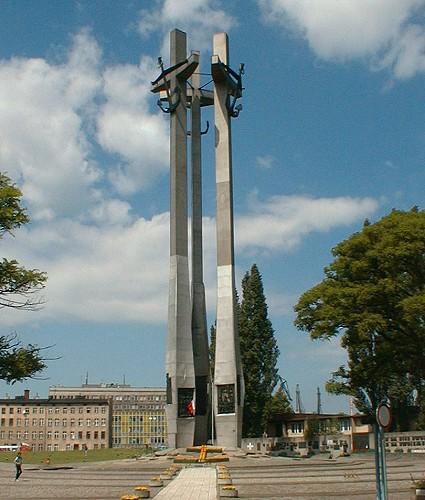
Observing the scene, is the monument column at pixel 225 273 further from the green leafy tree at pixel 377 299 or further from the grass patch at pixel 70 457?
the grass patch at pixel 70 457

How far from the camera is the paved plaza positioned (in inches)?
716

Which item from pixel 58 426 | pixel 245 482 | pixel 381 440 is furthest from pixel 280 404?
pixel 58 426

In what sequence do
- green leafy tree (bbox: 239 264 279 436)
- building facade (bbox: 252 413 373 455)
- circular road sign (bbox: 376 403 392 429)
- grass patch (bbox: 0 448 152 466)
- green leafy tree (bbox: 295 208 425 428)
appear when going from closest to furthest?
1. circular road sign (bbox: 376 403 392 429)
2. green leafy tree (bbox: 295 208 425 428)
3. building facade (bbox: 252 413 373 455)
4. grass patch (bbox: 0 448 152 466)
5. green leafy tree (bbox: 239 264 279 436)

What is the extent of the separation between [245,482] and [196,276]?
24.5m

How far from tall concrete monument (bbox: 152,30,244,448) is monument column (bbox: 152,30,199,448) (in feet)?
0.19

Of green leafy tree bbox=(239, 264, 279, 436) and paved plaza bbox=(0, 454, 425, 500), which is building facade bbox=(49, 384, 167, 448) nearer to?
green leafy tree bbox=(239, 264, 279, 436)

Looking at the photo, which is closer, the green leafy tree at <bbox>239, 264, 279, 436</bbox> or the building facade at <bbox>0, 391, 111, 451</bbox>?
the green leafy tree at <bbox>239, 264, 279, 436</bbox>

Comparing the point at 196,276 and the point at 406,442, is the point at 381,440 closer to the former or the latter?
the point at 406,442

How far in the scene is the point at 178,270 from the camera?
41.2 meters

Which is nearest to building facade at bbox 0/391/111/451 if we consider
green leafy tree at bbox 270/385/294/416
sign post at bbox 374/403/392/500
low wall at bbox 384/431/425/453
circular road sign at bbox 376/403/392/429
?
green leafy tree at bbox 270/385/294/416

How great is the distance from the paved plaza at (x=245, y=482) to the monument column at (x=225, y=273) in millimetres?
5601

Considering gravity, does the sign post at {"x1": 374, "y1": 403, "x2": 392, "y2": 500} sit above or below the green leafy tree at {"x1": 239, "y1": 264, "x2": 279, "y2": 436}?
below

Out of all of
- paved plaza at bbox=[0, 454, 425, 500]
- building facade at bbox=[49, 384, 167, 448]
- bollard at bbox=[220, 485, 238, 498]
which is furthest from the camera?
building facade at bbox=[49, 384, 167, 448]

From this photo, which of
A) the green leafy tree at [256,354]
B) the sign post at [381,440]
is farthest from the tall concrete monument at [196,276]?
the sign post at [381,440]
